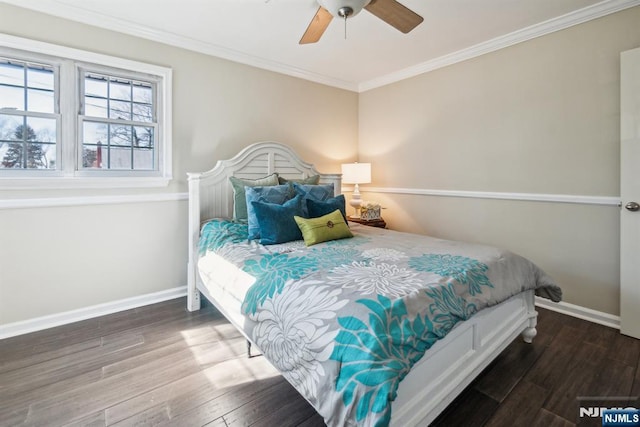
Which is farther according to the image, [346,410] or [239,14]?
[239,14]

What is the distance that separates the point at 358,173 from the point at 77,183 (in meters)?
2.91

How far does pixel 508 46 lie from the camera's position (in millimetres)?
2990

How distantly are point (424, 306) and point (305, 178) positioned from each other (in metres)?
2.49

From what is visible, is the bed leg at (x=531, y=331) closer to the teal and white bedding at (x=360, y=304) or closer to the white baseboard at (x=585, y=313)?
the teal and white bedding at (x=360, y=304)

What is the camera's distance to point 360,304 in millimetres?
1315

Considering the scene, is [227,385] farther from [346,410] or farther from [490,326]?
[490,326]

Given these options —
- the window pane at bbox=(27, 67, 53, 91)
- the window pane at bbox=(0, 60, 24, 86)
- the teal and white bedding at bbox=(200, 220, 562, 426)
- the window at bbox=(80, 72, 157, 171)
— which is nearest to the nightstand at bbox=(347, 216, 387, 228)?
the teal and white bedding at bbox=(200, 220, 562, 426)

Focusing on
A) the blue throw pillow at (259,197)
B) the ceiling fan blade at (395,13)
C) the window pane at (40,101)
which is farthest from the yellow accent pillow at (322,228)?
the window pane at (40,101)

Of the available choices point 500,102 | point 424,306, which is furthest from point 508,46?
point 424,306

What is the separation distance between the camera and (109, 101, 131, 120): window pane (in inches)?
108

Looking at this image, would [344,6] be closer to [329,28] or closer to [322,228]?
[329,28]

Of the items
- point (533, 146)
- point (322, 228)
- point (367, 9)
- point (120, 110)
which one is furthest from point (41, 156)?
point (533, 146)

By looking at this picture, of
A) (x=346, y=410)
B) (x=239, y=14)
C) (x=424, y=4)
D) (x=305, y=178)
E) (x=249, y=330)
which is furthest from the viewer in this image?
(x=305, y=178)

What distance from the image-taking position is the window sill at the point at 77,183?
7.62ft
